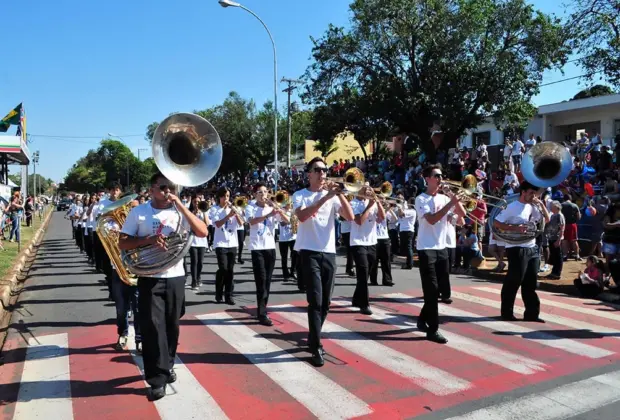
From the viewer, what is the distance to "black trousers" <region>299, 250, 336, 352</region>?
5301mm

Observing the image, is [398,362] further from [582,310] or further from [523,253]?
[582,310]

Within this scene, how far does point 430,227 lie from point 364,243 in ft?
5.87

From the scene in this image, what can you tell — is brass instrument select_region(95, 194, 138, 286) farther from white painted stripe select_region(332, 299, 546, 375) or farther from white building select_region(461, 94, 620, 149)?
white building select_region(461, 94, 620, 149)

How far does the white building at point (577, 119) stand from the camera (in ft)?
91.2

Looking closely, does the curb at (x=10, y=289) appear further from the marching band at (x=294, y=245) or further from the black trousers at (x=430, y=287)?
the black trousers at (x=430, y=287)

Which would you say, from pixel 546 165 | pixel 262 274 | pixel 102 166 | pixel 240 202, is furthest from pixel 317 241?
pixel 102 166

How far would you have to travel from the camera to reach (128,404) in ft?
14.3

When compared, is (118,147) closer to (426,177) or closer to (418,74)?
(418,74)

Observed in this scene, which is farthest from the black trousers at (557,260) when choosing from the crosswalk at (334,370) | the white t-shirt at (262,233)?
the white t-shirt at (262,233)

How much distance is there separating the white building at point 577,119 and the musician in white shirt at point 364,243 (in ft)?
68.4

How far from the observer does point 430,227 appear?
646cm

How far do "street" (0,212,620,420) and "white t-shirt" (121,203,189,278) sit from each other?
1091 millimetres

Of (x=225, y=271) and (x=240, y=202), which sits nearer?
(x=225, y=271)

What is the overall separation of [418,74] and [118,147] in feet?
274
